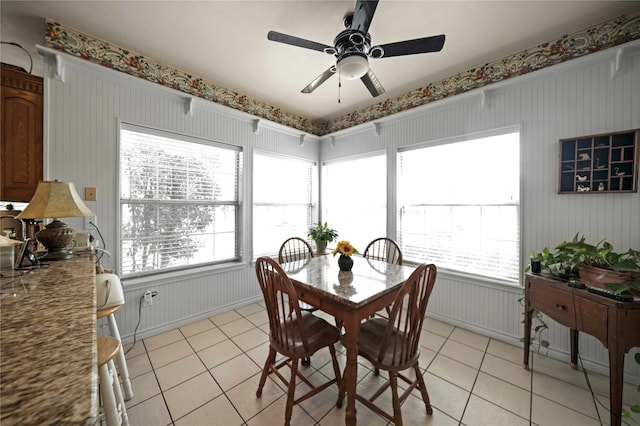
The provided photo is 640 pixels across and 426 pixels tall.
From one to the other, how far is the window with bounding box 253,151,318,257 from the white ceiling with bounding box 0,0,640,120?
4.33 ft

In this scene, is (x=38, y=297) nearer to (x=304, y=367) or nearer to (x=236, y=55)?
(x=304, y=367)

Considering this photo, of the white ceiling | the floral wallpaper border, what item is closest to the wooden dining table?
the white ceiling

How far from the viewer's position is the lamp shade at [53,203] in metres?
1.47

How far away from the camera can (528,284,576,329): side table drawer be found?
170cm

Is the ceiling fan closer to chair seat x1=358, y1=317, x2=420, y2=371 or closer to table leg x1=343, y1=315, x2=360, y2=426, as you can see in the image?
table leg x1=343, y1=315, x2=360, y2=426

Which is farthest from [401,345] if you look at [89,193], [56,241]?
[89,193]

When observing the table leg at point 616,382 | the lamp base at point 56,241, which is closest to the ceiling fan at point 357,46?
the lamp base at point 56,241

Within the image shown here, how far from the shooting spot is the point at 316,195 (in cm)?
434

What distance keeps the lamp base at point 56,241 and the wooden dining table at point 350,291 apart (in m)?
1.54

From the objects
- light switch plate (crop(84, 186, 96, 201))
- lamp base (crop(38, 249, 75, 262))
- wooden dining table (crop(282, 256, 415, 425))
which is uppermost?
light switch plate (crop(84, 186, 96, 201))

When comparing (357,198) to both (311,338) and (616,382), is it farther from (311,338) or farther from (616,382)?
(616,382)

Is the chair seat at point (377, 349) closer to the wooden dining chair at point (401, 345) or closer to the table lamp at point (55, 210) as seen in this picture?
the wooden dining chair at point (401, 345)

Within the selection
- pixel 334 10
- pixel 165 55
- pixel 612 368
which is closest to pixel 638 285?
pixel 612 368

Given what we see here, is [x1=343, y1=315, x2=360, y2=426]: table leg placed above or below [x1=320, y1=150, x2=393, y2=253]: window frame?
below
